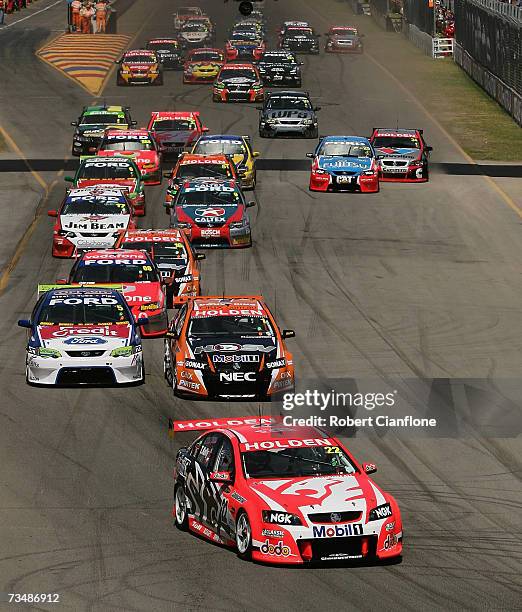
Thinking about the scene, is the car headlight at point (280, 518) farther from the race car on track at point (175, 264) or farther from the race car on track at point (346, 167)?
the race car on track at point (346, 167)

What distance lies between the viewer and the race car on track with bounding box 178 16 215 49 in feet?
284

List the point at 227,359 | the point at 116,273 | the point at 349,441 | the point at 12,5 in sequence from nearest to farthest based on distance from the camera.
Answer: the point at 349,441, the point at 227,359, the point at 116,273, the point at 12,5

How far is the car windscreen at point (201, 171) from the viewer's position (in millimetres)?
43562

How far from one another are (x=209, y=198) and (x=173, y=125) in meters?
14.3

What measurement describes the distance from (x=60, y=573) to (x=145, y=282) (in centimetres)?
1398

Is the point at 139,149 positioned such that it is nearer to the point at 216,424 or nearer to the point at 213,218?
the point at 213,218

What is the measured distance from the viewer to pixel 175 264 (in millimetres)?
32000

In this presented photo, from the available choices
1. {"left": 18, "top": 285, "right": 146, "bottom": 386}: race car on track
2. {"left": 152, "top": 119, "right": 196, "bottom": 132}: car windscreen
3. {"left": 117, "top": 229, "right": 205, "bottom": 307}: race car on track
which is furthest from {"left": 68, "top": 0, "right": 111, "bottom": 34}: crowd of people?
{"left": 18, "top": 285, "right": 146, "bottom": 386}: race car on track

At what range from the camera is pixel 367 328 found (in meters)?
30.2

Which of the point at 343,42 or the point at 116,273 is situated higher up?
the point at 116,273

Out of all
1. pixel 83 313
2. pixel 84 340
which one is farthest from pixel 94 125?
pixel 84 340

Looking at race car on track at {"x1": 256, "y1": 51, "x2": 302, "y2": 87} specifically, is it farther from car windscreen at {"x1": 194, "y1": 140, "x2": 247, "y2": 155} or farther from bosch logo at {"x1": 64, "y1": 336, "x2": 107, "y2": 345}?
bosch logo at {"x1": 64, "y1": 336, "x2": 107, "y2": 345}

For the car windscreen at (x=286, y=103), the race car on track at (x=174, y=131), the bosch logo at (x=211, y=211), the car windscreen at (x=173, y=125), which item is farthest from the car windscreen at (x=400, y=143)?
the bosch logo at (x=211, y=211)

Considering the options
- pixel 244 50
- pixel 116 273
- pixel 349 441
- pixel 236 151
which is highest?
pixel 349 441
